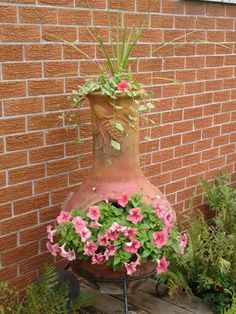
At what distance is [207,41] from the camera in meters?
3.97

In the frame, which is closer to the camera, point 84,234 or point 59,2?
point 84,234

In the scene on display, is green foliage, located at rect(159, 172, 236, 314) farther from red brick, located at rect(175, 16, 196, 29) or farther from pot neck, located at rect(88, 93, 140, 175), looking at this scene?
red brick, located at rect(175, 16, 196, 29)

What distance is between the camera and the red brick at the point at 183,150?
3862mm

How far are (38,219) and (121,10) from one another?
136 cm

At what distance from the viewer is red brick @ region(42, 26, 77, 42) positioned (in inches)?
108

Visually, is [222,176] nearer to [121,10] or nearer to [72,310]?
[121,10]

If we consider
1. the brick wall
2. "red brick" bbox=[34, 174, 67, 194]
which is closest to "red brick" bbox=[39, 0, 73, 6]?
the brick wall

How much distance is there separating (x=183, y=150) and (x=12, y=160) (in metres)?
1.61

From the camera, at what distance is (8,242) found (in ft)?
9.01

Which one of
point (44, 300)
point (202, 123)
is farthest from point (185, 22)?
point (44, 300)

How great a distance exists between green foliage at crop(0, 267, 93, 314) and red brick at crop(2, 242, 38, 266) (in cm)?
20

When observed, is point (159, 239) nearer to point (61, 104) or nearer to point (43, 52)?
point (61, 104)

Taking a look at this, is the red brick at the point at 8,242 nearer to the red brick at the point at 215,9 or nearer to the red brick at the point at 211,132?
the red brick at the point at 211,132

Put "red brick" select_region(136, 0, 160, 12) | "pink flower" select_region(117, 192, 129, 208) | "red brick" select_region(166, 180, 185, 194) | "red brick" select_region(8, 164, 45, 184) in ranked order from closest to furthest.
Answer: "pink flower" select_region(117, 192, 129, 208) → "red brick" select_region(8, 164, 45, 184) → "red brick" select_region(136, 0, 160, 12) → "red brick" select_region(166, 180, 185, 194)
